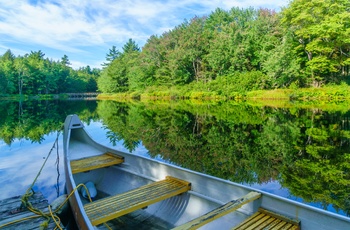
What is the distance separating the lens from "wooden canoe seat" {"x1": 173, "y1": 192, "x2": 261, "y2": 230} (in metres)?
2.65

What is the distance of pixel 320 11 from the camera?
2612 centimetres

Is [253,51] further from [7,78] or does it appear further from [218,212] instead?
[7,78]

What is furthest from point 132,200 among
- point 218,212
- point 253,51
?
point 253,51

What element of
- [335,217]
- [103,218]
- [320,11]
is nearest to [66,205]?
[103,218]

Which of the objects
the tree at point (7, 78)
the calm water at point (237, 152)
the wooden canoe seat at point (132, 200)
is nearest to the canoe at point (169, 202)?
the wooden canoe seat at point (132, 200)

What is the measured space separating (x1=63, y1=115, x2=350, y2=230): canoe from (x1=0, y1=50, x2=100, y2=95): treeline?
5511 cm

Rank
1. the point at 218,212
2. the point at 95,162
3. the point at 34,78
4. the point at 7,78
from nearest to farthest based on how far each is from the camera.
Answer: the point at 218,212
the point at 95,162
the point at 7,78
the point at 34,78

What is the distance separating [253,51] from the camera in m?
33.9

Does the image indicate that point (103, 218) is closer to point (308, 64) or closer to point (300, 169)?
point (300, 169)

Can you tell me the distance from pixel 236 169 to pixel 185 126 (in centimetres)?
688

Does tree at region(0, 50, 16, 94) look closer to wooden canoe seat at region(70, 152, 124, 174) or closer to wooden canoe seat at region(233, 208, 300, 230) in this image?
wooden canoe seat at region(70, 152, 124, 174)

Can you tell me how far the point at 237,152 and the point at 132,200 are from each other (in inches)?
223

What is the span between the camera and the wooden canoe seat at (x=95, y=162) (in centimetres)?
510

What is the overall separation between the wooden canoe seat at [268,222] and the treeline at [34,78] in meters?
58.3
